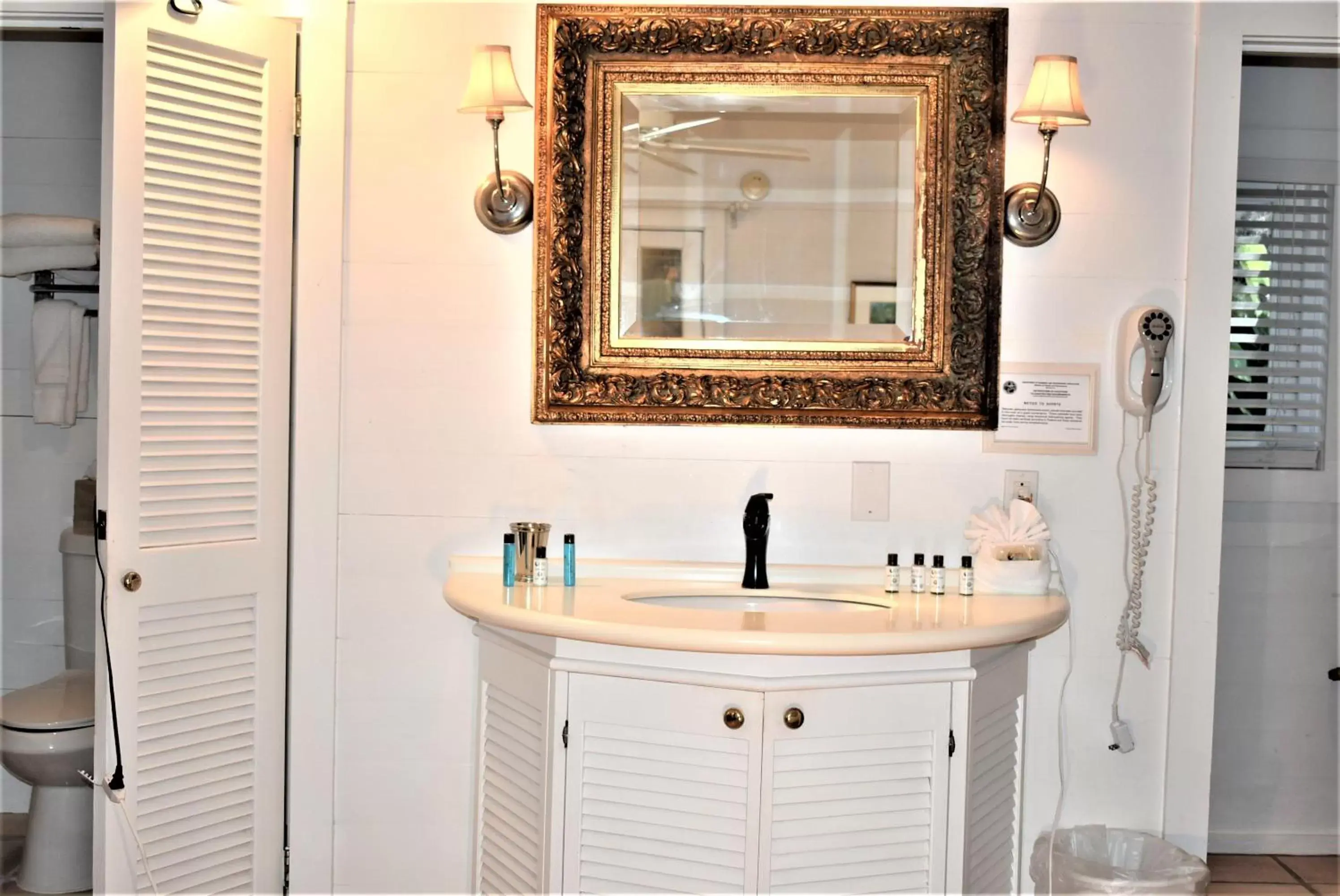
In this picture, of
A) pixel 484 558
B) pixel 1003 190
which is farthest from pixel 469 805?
pixel 1003 190

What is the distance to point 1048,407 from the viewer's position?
2457 mm

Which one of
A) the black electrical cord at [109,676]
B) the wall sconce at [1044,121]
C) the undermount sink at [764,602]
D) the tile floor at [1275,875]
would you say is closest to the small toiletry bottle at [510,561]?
the undermount sink at [764,602]

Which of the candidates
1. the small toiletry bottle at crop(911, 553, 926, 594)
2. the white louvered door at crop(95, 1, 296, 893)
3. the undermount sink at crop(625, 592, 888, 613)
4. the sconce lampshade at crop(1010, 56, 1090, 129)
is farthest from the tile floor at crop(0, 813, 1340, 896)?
the sconce lampshade at crop(1010, 56, 1090, 129)

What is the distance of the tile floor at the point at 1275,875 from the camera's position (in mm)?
2877

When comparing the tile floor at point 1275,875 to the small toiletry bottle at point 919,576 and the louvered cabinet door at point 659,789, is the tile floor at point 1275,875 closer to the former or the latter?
the small toiletry bottle at point 919,576

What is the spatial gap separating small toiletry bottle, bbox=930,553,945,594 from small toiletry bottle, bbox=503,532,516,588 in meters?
0.84

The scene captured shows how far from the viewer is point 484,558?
2.48 m

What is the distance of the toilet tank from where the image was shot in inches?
115

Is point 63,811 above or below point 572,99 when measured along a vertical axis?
below

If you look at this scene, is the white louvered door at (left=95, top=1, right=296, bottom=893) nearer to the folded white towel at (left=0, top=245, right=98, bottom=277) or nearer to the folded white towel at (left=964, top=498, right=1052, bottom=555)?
the folded white towel at (left=0, top=245, right=98, bottom=277)

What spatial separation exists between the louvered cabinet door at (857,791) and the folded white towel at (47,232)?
198cm

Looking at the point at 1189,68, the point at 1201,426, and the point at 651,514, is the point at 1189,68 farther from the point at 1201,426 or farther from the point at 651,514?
the point at 651,514

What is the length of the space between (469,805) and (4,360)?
180 centimetres

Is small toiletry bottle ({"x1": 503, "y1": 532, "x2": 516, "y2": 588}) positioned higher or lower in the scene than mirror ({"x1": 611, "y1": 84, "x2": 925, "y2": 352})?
lower
